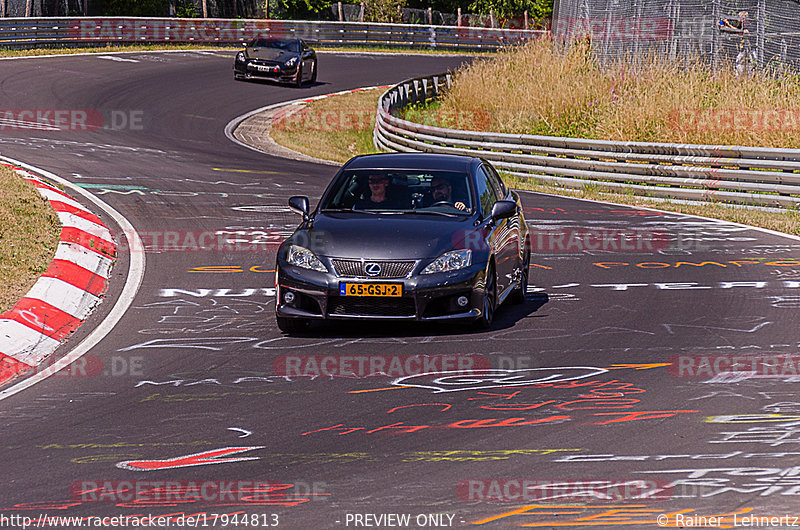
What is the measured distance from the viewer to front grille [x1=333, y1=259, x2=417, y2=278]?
30.9 feet

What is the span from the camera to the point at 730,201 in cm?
1970

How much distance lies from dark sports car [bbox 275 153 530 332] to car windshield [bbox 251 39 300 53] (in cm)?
2822

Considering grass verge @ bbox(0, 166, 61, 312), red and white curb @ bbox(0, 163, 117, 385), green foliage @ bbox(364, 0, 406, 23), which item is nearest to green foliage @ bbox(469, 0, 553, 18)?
green foliage @ bbox(364, 0, 406, 23)

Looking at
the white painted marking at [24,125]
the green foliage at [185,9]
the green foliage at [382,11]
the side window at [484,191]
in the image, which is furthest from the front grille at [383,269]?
the green foliage at [382,11]

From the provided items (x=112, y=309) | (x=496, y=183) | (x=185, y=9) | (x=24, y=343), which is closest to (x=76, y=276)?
(x=112, y=309)

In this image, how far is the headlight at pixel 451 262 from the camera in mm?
9508

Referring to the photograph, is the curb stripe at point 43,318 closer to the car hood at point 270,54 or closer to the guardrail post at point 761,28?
the guardrail post at point 761,28

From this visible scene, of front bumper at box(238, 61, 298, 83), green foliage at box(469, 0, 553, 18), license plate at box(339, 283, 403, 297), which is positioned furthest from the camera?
green foliage at box(469, 0, 553, 18)

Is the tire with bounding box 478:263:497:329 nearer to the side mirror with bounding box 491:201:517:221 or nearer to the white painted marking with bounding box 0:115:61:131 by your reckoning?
the side mirror with bounding box 491:201:517:221

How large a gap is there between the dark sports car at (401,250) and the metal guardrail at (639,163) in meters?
9.65

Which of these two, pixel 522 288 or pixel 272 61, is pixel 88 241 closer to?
pixel 522 288

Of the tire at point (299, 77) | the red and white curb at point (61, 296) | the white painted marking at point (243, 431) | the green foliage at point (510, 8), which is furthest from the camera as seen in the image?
the green foliage at point (510, 8)

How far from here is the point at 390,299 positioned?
→ 9.35 metres

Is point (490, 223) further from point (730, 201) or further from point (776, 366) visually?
point (730, 201)
